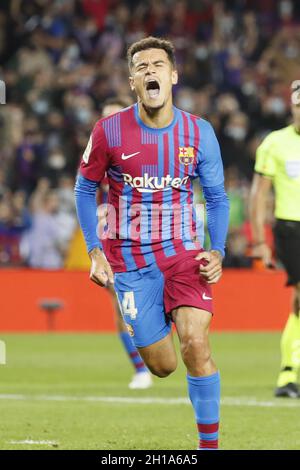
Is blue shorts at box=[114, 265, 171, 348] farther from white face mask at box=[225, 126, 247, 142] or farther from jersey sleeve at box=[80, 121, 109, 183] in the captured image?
white face mask at box=[225, 126, 247, 142]

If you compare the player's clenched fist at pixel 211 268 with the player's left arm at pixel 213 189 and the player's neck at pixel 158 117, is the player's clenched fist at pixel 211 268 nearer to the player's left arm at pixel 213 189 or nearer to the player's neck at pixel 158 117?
the player's left arm at pixel 213 189

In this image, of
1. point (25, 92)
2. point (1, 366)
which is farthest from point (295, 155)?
point (25, 92)

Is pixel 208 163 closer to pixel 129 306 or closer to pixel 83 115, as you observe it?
pixel 129 306

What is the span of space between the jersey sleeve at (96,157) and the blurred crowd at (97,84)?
33.4 feet

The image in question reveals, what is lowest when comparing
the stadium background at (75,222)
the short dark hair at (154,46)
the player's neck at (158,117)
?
the stadium background at (75,222)

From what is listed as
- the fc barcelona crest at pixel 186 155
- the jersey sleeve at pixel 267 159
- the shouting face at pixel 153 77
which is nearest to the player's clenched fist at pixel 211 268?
the fc barcelona crest at pixel 186 155

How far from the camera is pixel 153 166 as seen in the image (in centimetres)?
663

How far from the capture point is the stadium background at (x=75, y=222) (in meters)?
8.27

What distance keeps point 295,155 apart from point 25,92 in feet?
34.1

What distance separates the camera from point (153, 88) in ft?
21.7

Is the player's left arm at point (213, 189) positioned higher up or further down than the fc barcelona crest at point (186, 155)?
further down

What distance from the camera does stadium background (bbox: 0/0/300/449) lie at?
8273 millimetres

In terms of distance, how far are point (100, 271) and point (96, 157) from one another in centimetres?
66

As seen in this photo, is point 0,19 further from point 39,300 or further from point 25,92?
point 39,300
